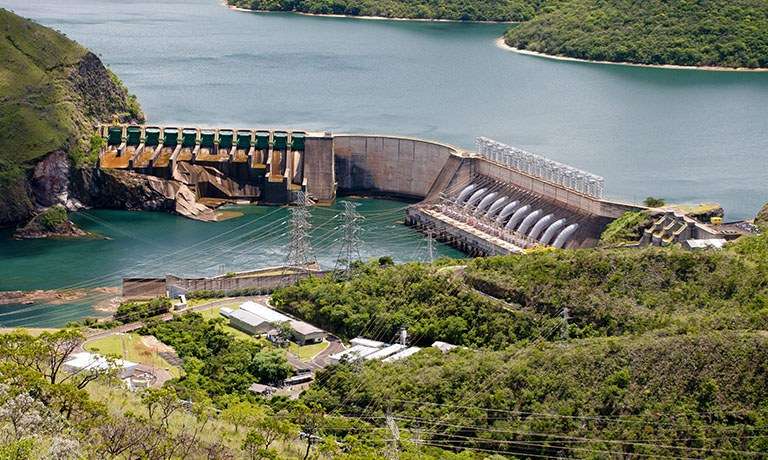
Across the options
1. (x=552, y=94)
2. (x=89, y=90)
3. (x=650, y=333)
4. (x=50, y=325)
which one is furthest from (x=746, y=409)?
(x=552, y=94)

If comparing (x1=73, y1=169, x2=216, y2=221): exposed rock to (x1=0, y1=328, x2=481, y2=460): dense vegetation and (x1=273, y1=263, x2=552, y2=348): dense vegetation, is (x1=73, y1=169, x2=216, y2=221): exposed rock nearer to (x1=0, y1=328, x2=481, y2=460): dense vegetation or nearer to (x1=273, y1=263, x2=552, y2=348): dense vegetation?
(x1=273, y1=263, x2=552, y2=348): dense vegetation

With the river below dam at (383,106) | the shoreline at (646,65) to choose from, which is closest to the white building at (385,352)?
the river below dam at (383,106)

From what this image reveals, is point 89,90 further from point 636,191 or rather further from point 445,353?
point 445,353

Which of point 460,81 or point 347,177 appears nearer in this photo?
point 347,177

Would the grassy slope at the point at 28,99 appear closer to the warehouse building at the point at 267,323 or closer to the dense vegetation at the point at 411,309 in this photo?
the warehouse building at the point at 267,323

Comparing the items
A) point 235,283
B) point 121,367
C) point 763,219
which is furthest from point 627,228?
point 121,367

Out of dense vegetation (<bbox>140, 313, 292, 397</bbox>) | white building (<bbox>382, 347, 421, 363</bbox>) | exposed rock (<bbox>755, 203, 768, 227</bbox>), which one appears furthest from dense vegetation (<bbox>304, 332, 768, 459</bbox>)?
exposed rock (<bbox>755, 203, 768, 227</bbox>)
